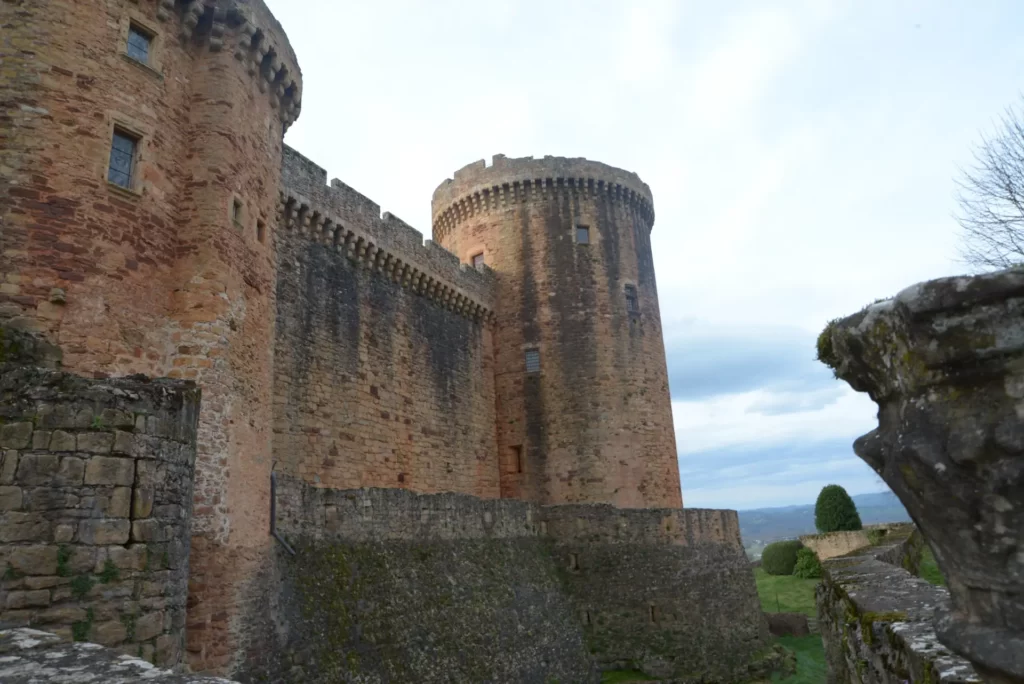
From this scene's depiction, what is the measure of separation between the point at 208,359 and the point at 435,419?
11.2 metres

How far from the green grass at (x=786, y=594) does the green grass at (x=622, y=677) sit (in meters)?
10.2

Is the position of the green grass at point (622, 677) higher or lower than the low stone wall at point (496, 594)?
lower

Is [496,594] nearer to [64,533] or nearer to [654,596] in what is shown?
[654,596]

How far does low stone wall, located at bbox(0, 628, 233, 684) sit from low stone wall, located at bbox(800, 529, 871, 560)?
118 feet

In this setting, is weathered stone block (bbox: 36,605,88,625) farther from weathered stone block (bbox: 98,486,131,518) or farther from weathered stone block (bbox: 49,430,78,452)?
weathered stone block (bbox: 49,430,78,452)

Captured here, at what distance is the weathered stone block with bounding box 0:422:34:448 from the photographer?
4.87m

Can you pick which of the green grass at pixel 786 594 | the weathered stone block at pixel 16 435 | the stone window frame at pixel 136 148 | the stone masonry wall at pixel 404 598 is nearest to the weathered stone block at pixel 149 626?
the weathered stone block at pixel 16 435

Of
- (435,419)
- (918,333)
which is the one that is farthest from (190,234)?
(435,419)

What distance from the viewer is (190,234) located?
966 centimetres

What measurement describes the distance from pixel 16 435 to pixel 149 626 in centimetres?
→ 173

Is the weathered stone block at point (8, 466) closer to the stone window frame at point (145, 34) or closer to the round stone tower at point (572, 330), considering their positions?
the stone window frame at point (145, 34)

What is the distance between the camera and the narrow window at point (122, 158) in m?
9.00

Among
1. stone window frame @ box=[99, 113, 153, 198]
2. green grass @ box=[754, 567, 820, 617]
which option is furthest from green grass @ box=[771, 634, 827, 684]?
stone window frame @ box=[99, 113, 153, 198]

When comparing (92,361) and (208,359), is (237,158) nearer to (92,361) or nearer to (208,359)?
(208,359)
